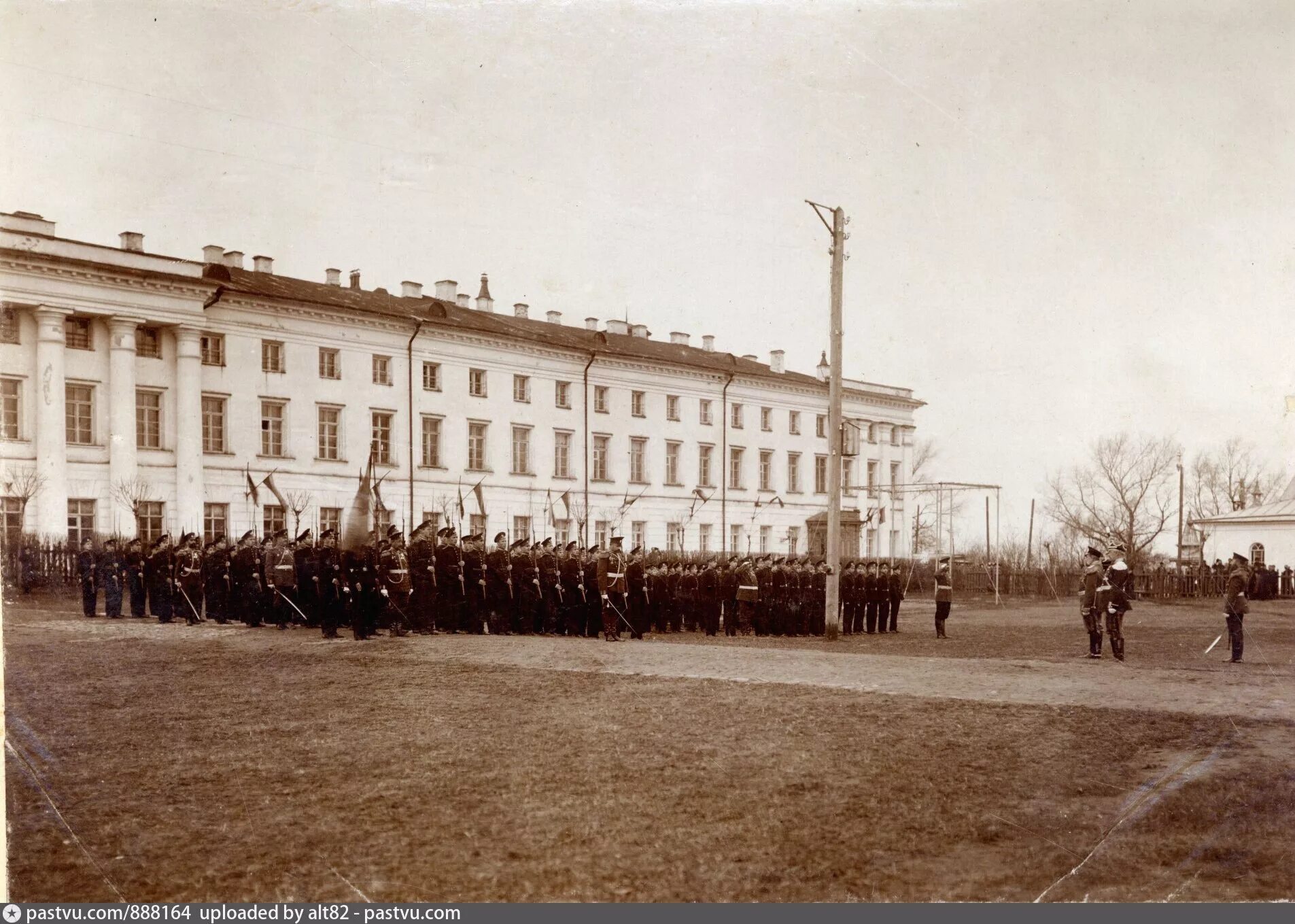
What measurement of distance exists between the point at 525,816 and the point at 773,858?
142 cm

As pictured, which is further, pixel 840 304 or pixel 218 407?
pixel 218 407

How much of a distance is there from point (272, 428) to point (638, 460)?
15.5 meters

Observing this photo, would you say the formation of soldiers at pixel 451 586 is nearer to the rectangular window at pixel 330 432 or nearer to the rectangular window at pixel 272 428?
the rectangular window at pixel 272 428

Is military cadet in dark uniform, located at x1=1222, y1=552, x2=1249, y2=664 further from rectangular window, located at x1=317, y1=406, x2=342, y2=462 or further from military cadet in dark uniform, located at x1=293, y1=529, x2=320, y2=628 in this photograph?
rectangular window, located at x1=317, y1=406, x2=342, y2=462

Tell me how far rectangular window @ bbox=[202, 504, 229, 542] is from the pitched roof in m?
6.40

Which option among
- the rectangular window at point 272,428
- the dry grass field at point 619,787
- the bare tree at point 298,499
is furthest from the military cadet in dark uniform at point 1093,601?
the rectangular window at point 272,428

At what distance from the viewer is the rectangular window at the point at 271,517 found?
34188 mm

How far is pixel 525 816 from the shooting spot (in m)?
6.07

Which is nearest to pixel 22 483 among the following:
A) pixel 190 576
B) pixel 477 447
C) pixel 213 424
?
pixel 190 576

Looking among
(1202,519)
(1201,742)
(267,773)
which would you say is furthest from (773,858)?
(1202,519)

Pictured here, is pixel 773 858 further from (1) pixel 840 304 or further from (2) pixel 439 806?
(1) pixel 840 304

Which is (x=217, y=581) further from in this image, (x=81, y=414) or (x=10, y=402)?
(x=81, y=414)

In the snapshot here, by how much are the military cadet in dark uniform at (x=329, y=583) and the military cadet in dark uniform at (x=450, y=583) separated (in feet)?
5.07

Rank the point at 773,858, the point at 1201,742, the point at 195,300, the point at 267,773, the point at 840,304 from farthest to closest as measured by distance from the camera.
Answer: the point at 195,300 → the point at 840,304 → the point at 1201,742 → the point at 267,773 → the point at 773,858
